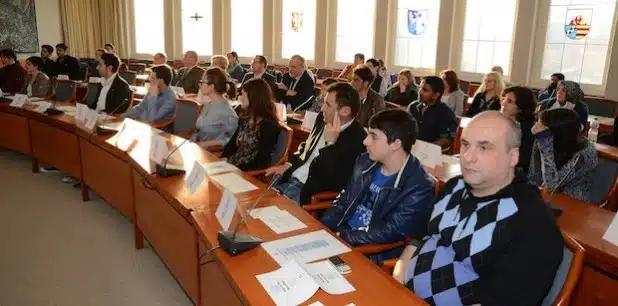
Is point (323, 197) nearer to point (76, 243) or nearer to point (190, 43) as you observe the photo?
point (76, 243)

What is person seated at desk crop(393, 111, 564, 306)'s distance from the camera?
1276 millimetres

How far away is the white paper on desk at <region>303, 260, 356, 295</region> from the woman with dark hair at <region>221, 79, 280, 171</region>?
166 centimetres

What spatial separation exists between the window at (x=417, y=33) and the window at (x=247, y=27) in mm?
3328

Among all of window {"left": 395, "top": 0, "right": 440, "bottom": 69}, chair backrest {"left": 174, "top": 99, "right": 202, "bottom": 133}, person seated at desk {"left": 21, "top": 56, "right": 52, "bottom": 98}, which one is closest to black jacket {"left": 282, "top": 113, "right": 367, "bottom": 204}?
chair backrest {"left": 174, "top": 99, "right": 202, "bottom": 133}

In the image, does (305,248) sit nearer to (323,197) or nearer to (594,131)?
(323,197)

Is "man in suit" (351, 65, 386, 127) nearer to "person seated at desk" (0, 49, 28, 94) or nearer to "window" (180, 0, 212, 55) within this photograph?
"person seated at desk" (0, 49, 28, 94)

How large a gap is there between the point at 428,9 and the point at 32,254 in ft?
22.3

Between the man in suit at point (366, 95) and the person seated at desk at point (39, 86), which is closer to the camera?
the man in suit at point (366, 95)

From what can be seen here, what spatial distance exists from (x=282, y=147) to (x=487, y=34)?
5.25 metres

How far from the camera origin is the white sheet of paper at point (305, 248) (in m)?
1.59

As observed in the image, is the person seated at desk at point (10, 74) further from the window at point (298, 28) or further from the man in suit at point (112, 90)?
the window at point (298, 28)

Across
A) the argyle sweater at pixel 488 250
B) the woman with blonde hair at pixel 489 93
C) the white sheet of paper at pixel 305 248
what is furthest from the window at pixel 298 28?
the argyle sweater at pixel 488 250

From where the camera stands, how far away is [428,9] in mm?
7809

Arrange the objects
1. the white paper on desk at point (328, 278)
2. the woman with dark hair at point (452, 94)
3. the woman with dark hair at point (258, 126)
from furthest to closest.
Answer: the woman with dark hair at point (452, 94), the woman with dark hair at point (258, 126), the white paper on desk at point (328, 278)
